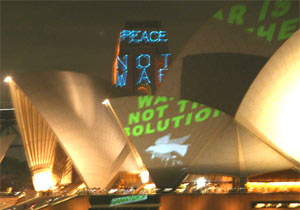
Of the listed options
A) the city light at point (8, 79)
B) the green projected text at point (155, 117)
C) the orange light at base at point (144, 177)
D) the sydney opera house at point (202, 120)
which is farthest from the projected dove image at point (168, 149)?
the city light at point (8, 79)

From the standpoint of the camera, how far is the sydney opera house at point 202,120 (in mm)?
23594

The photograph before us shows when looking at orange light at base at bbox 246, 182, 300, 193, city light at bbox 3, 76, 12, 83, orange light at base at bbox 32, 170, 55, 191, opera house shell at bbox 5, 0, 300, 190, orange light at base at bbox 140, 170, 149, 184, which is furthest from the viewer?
orange light at base at bbox 32, 170, 55, 191

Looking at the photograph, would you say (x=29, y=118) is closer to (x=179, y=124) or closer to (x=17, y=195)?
(x=17, y=195)

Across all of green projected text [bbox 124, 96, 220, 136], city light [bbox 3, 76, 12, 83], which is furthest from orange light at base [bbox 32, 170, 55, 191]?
green projected text [bbox 124, 96, 220, 136]

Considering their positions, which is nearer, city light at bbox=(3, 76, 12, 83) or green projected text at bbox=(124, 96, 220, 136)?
green projected text at bbox=(124, 96, 220, 136)

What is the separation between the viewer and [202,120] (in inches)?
1013

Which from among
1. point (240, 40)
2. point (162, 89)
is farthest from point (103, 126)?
point (240, 40)

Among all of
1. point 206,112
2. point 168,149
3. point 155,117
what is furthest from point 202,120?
point 155,117

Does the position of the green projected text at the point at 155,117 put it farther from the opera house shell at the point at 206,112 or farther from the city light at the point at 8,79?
the city light at the point at 8,79

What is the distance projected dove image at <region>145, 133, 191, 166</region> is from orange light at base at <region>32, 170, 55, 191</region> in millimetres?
8929

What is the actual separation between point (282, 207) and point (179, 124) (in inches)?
272

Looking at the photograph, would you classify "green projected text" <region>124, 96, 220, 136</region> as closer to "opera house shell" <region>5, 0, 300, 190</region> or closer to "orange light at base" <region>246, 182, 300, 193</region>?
"opera house shell" <region>5, 0, 300, 190</region>

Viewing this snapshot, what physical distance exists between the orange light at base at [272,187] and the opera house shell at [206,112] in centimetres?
92

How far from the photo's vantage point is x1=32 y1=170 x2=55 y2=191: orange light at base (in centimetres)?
3125
